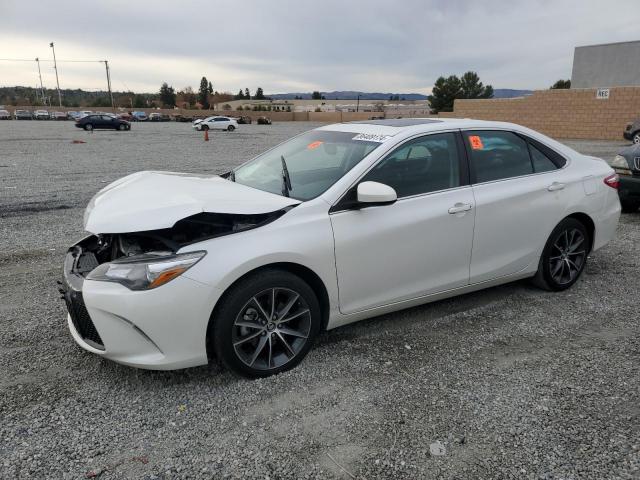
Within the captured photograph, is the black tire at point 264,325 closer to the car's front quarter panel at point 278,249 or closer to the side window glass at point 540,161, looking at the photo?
the car's front quarter panel at point 278,249

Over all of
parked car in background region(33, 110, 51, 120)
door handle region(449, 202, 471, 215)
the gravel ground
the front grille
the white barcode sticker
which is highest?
parked car in background region(33, 110, 51, 120)

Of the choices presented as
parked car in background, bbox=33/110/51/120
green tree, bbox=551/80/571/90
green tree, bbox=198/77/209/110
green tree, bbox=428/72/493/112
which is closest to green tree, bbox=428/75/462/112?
green tree, bbox=428/72/493/112

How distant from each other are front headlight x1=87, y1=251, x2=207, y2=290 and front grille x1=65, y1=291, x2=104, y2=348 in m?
0.19

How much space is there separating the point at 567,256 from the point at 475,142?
1528 millimetres

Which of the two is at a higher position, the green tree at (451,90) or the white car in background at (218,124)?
the green tree at (451,90)

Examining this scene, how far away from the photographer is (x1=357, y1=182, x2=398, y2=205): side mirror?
3307 mm

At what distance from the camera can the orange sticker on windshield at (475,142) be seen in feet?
13.6

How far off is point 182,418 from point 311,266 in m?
1.20

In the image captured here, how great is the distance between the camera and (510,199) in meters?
4.16

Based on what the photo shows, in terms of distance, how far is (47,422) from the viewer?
2855 mm

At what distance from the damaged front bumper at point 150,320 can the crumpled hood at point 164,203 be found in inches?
15.1

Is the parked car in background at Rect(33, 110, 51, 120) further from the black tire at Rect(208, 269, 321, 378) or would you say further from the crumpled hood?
the black tire at Rect(208, 269, 321, 378)

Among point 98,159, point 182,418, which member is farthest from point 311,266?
point 98,159

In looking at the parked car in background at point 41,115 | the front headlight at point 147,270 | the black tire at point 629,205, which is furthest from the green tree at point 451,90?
the front headlight at point 147,270
